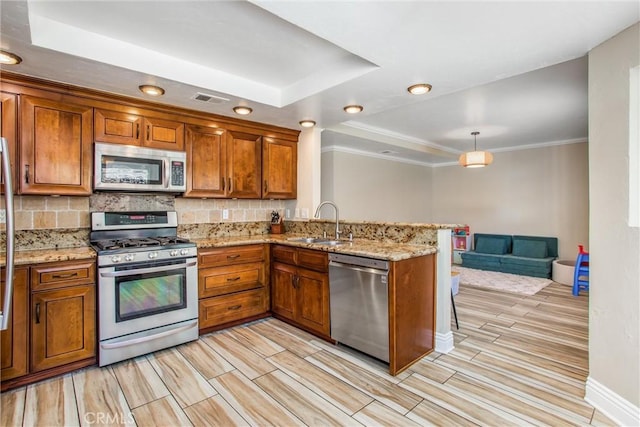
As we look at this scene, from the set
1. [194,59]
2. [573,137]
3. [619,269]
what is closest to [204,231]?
[194,59]

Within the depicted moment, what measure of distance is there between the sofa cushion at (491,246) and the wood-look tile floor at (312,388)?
3.63 m

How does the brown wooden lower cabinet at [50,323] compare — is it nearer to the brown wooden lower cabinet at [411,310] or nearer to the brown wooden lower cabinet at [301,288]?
the brown wooden lower cabinet at [301,288]

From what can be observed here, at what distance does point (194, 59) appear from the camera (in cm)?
262

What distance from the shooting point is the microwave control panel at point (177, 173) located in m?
3.20

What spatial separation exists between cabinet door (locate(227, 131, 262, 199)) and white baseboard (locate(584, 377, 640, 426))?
11.0 ft

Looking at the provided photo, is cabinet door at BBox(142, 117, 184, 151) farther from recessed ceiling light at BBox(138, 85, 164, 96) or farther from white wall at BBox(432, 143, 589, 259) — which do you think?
white wall at BBox(432, 143, 589, 259)

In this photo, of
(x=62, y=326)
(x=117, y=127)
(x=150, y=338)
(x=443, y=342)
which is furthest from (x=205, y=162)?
(x=443, y=342)

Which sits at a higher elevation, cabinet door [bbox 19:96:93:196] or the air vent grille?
the air vent grille

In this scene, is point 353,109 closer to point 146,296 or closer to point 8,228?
point 146,296

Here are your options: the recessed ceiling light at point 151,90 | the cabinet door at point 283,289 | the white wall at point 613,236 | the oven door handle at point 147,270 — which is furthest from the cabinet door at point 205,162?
the white wall at point 613,236

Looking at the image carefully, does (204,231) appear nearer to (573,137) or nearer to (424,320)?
(424,320)

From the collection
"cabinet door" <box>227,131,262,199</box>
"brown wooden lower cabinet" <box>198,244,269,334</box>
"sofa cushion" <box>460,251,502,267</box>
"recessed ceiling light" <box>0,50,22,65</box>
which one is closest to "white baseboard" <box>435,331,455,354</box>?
"brown wooden lower cabinet" <box>198,244,269,334</box>

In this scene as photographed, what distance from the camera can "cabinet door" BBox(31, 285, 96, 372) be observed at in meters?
2.28

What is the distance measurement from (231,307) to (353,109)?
94.0 inches
